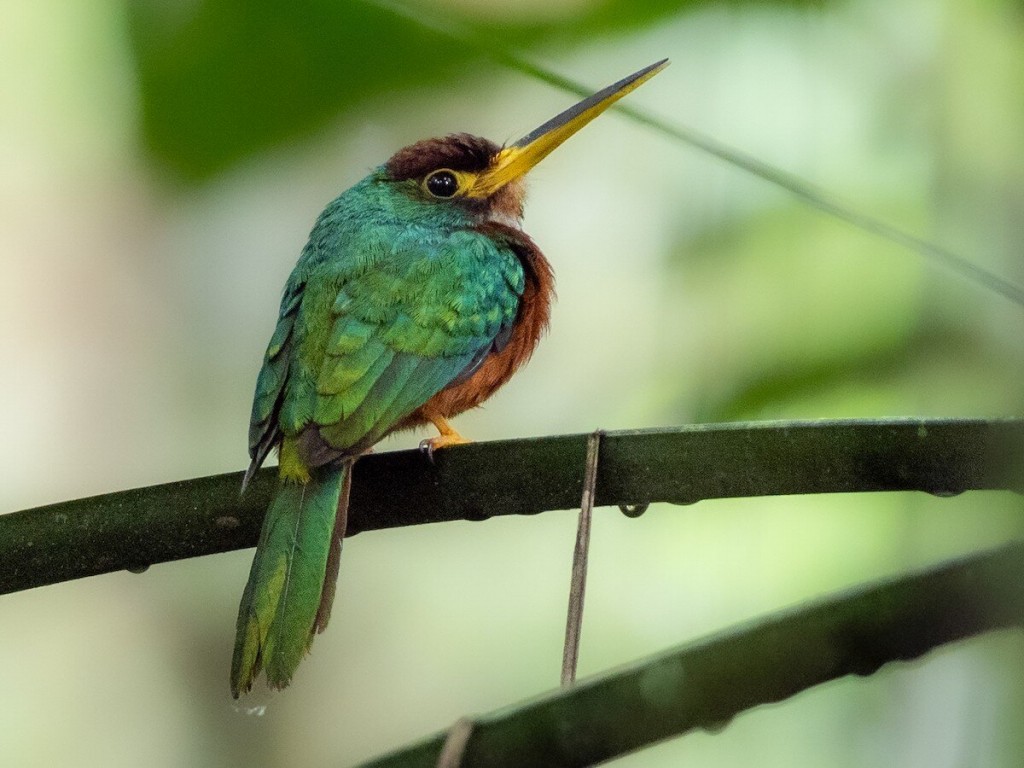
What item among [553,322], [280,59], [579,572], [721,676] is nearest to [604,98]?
[280,59]

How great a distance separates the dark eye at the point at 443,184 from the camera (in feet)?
7.84

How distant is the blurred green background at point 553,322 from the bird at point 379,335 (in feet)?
0.51

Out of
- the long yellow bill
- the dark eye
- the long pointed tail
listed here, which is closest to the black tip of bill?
the long yellow bill

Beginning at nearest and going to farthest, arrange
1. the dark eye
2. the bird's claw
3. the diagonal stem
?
the diagonal stem → the bird's claw → the dark eye

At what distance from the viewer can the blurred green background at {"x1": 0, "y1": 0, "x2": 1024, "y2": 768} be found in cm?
108

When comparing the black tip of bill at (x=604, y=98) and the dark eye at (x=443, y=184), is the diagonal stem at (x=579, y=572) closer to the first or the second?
the black tip of bill at (x=604, y=98)

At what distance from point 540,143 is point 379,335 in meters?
0.60

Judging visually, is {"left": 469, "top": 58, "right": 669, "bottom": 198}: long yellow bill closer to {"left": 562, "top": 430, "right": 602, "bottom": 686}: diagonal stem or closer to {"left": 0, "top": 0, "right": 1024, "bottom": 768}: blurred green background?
{"left": 0, "top": 0, "right": 1024, "bottom": 768}: blurred green background

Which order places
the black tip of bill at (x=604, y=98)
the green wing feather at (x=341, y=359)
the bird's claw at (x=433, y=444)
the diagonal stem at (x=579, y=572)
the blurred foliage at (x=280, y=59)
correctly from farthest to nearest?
1. the black tip of bill at (x=604, y=98)
2. the bird's claw at (x=433, y=444)
3. the green wing feather at (x=341, y=359)
4. the blurred foliage at (x=280, y=59)
5. the diagonal stem at (x=579, y=572)

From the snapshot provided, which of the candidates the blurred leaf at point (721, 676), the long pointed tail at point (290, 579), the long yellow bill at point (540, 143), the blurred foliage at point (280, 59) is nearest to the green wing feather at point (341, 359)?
the long pointed tail at point (290, 579)

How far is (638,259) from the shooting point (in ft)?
9.56

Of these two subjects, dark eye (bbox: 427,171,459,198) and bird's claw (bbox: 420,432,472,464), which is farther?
dark eye (bbox: 427,171,459,198)

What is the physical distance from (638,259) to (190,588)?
1.34 m

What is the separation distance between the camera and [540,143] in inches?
86.6
